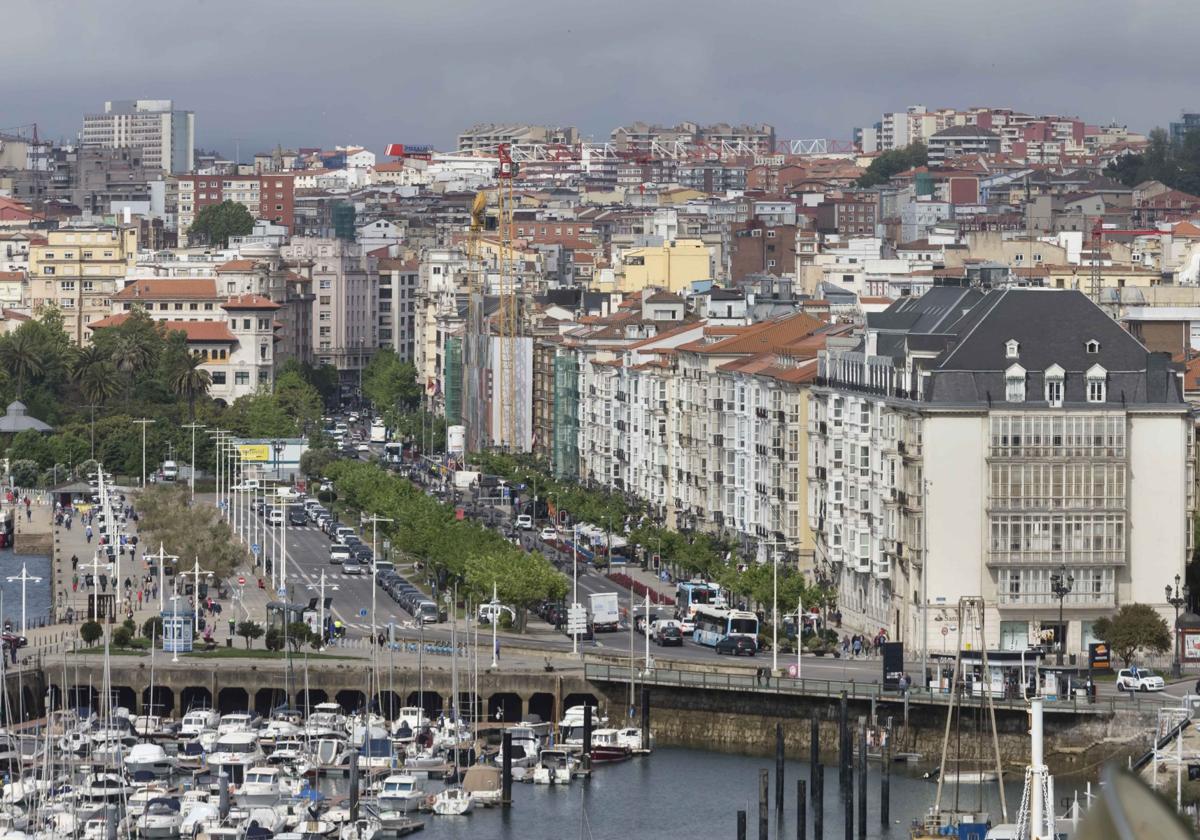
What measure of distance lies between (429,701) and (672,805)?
525 inches

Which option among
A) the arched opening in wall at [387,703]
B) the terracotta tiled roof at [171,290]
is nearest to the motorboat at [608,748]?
the arched opening in wall at [387,703]

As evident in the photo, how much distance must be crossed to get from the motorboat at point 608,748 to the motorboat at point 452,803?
18.9ft

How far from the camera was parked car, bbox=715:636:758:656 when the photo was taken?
70750 mm

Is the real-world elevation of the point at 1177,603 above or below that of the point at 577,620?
above

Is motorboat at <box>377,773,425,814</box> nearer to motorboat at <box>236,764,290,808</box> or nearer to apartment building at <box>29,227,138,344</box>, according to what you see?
motorboat at <box>236,764,290,808</box>

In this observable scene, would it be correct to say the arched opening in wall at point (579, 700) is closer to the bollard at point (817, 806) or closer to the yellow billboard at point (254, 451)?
the bollard at point (817, 806)

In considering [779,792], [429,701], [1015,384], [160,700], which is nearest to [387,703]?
[429,701]

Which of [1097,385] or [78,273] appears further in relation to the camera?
[78,273]

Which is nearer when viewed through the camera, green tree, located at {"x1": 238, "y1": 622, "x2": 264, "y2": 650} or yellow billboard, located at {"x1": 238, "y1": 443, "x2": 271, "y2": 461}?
green tree, located at {"x1": 238, "y1": 622, "x2": 264, "y2": 650}

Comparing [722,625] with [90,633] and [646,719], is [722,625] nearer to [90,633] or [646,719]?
[646,719]

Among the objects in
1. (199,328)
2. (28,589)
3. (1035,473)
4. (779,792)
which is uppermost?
(199,328)

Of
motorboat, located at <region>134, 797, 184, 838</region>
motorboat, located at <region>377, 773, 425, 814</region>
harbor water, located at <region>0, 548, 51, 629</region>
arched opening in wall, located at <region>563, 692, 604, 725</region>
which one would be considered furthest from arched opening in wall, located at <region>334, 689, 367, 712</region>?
harbor water, located at <region>0, 548, 51, 629</region>

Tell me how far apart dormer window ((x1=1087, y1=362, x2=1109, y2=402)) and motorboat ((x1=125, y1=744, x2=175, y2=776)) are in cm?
2520

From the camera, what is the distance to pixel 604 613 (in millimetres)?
74688
